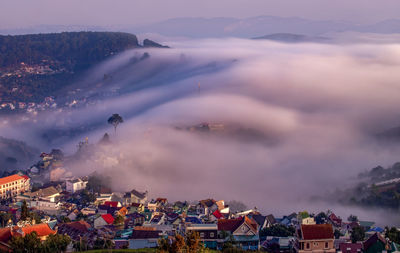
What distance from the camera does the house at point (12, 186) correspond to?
5259cm

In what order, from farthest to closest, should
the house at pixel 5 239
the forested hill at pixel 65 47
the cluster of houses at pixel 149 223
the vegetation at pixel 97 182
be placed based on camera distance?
the forested hill at pixel 65 47, the vegetation at pixel 97 182, the cluster of houses at pixel 149 223, the house at pixel 5 239

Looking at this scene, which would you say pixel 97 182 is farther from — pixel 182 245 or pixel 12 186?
pixel 182 245

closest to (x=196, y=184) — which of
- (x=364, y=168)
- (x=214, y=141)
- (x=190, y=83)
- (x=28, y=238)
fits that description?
(x=364, y=168)

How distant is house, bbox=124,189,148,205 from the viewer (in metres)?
50.1

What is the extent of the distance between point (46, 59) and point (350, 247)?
139 metres

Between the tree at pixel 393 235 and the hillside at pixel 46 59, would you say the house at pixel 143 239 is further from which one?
the hillside at pixel 46 59

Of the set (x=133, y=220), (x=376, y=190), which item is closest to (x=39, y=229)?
(x=133, y=220)

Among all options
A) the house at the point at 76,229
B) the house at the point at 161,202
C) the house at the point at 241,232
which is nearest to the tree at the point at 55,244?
the house at the point at 76,229

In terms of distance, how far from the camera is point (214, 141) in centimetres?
8462

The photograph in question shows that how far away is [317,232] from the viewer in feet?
97.5

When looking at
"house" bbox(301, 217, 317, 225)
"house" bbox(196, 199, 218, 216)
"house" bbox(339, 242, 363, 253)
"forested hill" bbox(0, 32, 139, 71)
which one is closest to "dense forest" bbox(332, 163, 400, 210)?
"house" bbox(301, 217, 317, 225)

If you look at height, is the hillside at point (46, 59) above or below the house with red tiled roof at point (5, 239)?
above

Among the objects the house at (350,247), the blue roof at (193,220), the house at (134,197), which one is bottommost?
the house at (350,247)

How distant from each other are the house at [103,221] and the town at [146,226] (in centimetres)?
6
